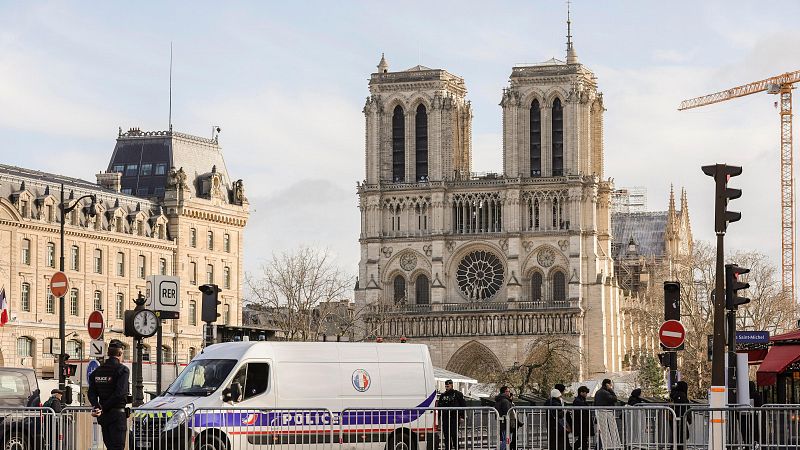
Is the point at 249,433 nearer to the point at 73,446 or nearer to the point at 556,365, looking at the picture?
the point at 73,446

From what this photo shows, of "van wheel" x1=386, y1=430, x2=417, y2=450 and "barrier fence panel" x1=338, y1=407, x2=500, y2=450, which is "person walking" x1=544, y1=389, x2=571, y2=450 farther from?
"van wheel" x1=386, y1=430, x2=417, y2=450

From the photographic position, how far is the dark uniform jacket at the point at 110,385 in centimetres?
2491

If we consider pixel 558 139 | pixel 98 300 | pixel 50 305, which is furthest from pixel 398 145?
pixel 50 305

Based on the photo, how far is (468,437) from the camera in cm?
2889

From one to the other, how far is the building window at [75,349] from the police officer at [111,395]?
68.8 metres

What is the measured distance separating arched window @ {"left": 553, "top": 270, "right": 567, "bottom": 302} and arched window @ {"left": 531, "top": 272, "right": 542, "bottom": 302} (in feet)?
3.27

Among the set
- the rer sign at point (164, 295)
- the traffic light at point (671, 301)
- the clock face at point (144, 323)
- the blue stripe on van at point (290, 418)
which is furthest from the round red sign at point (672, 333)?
the clock face at point (144, 323)

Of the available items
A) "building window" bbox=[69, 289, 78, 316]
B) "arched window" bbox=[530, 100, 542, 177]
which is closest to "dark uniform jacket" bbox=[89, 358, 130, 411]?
"building window" bbox=[69, 289, 78, 316]

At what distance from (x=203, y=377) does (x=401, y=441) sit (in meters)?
4.31

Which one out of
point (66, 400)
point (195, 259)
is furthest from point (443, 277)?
point (66, 400)

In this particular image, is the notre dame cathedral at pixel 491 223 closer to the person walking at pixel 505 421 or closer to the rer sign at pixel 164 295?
the person walking at pixel 505 421

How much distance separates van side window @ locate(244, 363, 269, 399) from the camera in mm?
31062

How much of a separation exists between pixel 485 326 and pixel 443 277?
4522 mm

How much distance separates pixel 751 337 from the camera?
1305 inches
